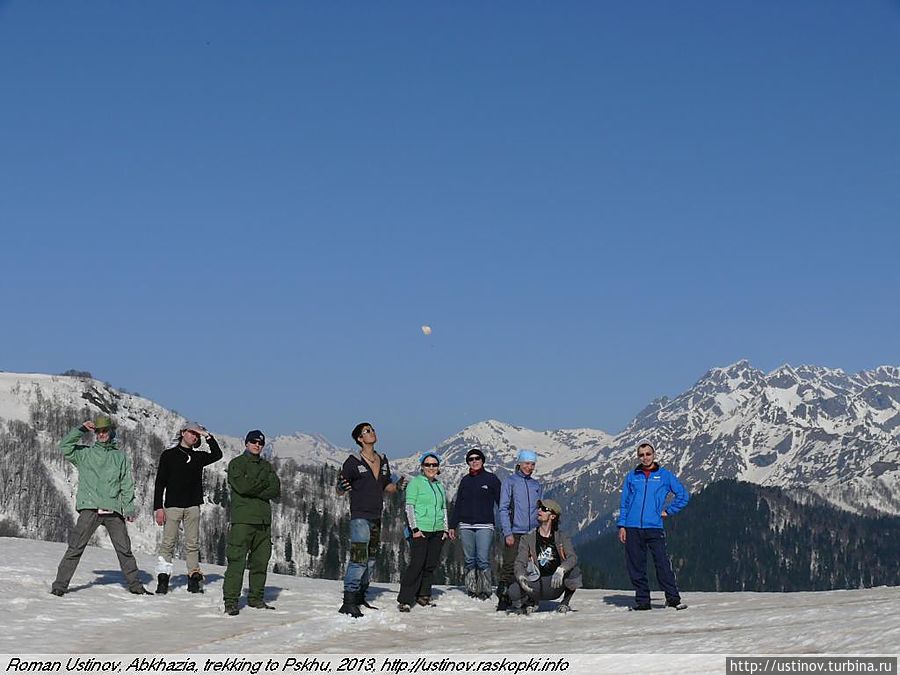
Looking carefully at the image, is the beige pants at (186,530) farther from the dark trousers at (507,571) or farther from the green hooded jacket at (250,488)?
the dark trousers at (507,571)

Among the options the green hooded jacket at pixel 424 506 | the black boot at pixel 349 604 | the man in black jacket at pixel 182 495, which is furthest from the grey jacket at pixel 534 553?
the man in black jacket at pixel 182 495

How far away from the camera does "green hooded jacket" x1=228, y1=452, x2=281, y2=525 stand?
53.8ft

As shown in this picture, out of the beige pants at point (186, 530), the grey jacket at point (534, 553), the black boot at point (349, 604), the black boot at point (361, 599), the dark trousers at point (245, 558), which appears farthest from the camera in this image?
the beige pants at point (186, 530)

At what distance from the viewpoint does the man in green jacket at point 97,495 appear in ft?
56.5

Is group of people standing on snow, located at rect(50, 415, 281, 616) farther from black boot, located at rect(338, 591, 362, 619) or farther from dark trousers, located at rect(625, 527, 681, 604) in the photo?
dark trousers, located at rect(625, 527, 681, 604)

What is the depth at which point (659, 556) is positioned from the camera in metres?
17.2

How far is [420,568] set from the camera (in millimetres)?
17219

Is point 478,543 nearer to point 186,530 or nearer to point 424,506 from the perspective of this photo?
point 424,506

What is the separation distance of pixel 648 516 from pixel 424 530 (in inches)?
146

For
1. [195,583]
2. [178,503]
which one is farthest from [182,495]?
[195,583]

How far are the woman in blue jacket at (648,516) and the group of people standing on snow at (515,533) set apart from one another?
2cm

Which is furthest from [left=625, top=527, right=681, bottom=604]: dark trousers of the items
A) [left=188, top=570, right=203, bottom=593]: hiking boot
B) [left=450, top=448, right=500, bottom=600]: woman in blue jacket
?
[left=188, top=570, right=203, bottom=593]: hiking boot

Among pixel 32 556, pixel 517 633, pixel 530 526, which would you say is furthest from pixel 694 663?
pixel 32 556

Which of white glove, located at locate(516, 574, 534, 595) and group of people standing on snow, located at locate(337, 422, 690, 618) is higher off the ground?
group of people standing on snow, located at locate(337, 422, 690, 618)
